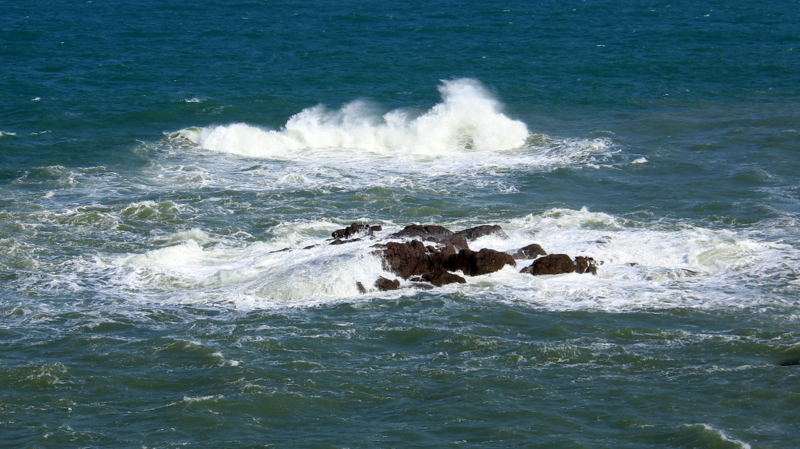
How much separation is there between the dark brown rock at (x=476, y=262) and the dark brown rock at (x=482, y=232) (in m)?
2.00

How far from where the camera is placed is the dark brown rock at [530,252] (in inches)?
822

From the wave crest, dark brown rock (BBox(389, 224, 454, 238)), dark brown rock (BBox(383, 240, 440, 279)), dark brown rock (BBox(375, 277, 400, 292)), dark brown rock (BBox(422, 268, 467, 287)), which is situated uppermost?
the wave crest

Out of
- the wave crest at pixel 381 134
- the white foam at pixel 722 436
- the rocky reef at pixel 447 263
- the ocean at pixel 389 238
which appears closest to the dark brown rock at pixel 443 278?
the rocky reef at pixel 447 263

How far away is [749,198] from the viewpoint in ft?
84.7

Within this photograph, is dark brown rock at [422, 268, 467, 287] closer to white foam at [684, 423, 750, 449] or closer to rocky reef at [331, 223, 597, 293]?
rocky reef at [331, 223, 597, 293]

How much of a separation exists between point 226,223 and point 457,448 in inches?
524

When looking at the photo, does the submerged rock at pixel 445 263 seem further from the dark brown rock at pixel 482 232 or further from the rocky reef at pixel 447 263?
the dark brown rock at pixel 482 232

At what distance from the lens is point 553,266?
2006cm

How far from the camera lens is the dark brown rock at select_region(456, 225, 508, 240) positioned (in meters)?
22.3

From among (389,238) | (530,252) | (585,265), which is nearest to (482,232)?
(530,252)

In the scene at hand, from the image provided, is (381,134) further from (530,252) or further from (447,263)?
(447,263)

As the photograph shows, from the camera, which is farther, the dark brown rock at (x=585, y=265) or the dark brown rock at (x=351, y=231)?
the dark brown rock at (x=351, y=231)

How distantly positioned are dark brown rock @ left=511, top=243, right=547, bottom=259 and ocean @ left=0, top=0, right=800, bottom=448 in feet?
1.51

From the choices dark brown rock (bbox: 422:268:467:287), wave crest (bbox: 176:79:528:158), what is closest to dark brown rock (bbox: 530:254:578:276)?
dark brown rock (bbox: 422:268:467:287)
